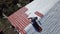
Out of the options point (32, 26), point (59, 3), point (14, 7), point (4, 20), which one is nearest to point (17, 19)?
point (32, 26)

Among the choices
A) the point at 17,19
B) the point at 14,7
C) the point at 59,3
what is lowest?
the point at 14,7

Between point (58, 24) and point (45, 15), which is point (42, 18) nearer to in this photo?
point (45, 15)

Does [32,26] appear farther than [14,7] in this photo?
No

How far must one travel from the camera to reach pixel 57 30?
2363 millimetres

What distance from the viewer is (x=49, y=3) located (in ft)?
9.50

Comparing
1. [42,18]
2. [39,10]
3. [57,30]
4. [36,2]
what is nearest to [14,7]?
[36,2]

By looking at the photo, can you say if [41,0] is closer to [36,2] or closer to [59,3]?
[36,2]

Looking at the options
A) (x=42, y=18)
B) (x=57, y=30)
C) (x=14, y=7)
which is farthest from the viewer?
(x=14, y=7)

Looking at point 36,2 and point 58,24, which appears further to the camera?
point 36,2

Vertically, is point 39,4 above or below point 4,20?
above

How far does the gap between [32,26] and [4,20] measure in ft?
3.60

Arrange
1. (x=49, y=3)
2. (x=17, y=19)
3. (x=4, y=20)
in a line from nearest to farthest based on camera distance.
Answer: (x=17, y=19) → (x=49, y=3) → (x=4, y=20)

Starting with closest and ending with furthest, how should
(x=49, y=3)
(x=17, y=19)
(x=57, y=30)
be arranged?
(x=57, y=30) < (x=17, y=19) < (x=49, y=3)

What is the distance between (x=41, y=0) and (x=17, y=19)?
2.26 ft
